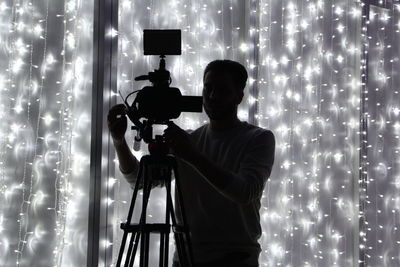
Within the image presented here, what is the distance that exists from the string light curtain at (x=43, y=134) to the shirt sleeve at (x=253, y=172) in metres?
1.18

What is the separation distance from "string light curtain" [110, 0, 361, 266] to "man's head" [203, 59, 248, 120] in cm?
109

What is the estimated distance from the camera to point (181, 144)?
5.12 feet

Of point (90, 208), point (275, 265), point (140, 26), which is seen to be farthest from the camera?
point (275, 265)

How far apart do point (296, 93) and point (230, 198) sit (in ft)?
6.71

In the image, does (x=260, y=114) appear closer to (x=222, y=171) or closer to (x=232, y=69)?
(x=232, y=69)

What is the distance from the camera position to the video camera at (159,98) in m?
1.66

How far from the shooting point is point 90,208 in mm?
2607

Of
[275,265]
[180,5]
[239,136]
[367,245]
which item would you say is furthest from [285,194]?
[239,136]

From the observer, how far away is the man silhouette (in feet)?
5.16

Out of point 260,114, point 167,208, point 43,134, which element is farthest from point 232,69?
point 260,114

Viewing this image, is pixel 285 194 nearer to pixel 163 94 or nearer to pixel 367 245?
pixel 367 245

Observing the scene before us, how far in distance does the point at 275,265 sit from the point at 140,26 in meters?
1.80

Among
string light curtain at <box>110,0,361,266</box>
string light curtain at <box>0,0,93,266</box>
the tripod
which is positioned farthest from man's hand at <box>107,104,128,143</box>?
string light curtain at <box>110,0,361,266</box>

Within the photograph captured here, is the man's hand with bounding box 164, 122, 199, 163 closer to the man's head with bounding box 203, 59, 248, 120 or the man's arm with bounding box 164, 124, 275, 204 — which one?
the man's arm with bounding box 164, 124, 275, 204
